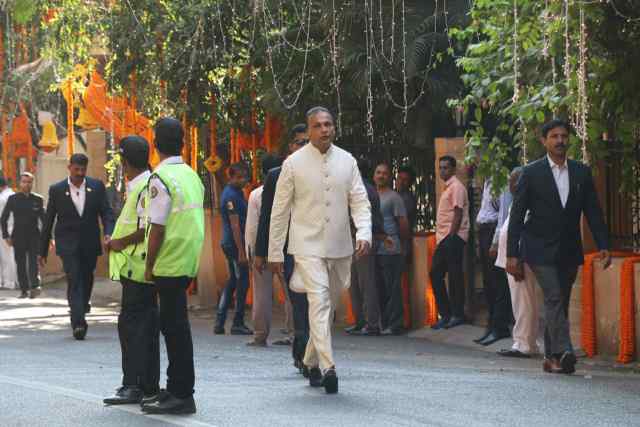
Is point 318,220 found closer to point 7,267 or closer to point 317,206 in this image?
point 317,206

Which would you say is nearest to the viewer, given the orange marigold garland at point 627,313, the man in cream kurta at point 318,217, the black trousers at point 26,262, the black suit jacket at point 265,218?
the man in cream kurta at point 318,217

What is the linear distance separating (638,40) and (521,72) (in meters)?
1.57

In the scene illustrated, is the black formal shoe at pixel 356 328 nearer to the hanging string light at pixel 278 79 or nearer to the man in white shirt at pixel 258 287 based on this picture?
the man in white shirt at pixel 258 287

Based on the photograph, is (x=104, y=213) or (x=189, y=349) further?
(x=104, y=213)

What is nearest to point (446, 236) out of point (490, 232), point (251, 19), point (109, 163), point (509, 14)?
point (490, 232)

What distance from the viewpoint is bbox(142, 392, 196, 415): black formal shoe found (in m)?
9.17

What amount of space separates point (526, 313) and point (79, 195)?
4746mm

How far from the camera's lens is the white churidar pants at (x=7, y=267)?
26203 mm

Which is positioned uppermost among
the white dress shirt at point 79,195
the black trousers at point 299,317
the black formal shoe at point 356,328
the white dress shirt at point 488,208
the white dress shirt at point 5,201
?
the white dress shirt at point 5,201

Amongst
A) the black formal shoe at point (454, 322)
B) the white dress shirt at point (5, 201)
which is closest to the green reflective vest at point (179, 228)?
the black formal shoe at point (454, 322)

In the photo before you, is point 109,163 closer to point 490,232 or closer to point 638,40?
point 490,232

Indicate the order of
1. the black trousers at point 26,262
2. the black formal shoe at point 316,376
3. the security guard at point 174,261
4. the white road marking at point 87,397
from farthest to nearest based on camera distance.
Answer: the black trousers at point 26,262 < the black formal shoe at point 316,376 < the security guard at point 174,261 < the white road marking at point 87,397

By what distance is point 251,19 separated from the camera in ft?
66.1

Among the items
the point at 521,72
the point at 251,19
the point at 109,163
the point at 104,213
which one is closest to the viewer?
the point at 521,72
